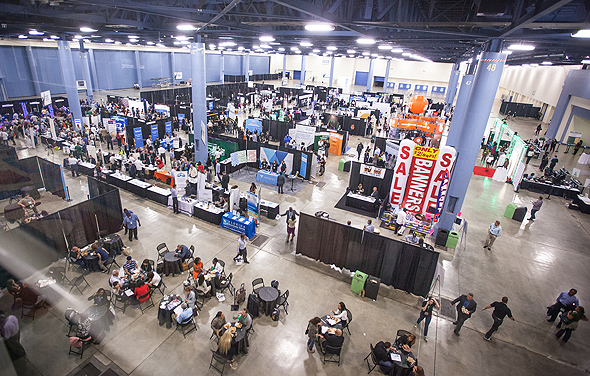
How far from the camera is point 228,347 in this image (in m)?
6.82

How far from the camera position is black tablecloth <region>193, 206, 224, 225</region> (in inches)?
510

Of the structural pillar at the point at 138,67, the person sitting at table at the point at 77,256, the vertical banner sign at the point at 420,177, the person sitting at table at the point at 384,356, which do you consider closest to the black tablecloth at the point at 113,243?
the person sitting at table at the point at 77,256

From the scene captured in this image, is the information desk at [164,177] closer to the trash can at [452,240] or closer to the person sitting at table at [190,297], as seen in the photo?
the person sitting at table at [190,297]

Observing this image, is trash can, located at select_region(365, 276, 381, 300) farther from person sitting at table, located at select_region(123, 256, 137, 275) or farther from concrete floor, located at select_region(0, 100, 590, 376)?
person sitting at table, located at select_region(123, 256, 137, 275)

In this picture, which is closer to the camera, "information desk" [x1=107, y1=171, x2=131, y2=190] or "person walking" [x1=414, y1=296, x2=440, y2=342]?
"person walking" [x1=414, y1=296, x2=440, y2=342]

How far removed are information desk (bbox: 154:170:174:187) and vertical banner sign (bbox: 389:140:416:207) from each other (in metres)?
12.2

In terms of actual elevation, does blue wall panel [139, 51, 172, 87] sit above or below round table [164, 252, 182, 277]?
above

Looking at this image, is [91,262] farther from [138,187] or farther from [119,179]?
[119,179]

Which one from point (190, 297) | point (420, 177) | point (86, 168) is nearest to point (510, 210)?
point (420, 177)

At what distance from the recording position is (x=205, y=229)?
12.7 meters

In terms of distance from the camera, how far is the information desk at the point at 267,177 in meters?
17.3

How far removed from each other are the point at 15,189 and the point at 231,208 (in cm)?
1072

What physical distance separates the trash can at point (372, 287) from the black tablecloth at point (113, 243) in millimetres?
8743

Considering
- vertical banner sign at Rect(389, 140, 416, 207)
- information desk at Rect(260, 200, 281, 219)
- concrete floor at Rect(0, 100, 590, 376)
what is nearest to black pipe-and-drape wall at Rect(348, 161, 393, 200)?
concrete floor at Rect(0, 100, 590, 376)
